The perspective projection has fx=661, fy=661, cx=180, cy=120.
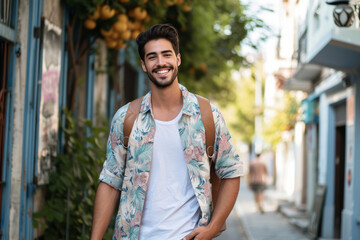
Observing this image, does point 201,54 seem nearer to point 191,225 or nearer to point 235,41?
point 235,41

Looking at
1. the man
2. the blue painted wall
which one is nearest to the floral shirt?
the man

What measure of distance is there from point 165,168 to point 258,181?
1781cm

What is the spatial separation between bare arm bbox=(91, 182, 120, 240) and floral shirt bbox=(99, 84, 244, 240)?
0.14 feet

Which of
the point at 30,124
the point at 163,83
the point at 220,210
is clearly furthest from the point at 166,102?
the point at 30,124

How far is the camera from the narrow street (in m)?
14.1

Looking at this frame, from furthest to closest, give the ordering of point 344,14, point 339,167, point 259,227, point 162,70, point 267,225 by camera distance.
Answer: point 267,225, point 259,227, point 339,167, point 344,14, point 162,70

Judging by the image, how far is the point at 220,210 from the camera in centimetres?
354

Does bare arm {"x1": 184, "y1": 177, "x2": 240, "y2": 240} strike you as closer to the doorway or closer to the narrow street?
the narrow street

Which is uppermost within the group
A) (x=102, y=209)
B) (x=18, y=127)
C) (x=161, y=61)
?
(x=161, y=61)

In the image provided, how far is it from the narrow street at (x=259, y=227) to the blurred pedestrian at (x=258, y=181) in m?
0.38

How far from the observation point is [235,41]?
490 inches

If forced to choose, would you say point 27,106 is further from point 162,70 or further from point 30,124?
point 162,70

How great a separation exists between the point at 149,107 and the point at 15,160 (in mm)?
2330

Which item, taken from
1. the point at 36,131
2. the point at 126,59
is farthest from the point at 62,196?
the point at 126,59
